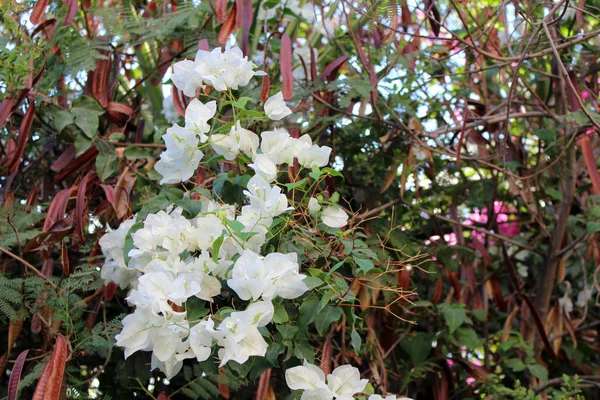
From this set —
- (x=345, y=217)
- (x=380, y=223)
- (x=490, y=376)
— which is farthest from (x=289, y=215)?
(x=490, y=376)

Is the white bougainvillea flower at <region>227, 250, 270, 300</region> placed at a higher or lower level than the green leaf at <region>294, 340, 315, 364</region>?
higher

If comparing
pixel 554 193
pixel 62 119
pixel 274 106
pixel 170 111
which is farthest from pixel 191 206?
pixel 554 193

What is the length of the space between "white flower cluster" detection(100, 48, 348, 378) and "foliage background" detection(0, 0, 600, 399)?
15cm

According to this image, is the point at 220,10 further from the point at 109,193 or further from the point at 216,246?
the point at 216,246

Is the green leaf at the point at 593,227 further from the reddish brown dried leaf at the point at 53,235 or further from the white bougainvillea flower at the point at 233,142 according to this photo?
the reddish brown dried leaf at the point at 53,235

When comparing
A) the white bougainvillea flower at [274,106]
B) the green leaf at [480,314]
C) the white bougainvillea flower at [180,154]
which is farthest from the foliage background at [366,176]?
the white bougainvillea flower at [274,106]

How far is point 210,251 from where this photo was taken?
1.11m

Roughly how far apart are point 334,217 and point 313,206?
1.6 inches

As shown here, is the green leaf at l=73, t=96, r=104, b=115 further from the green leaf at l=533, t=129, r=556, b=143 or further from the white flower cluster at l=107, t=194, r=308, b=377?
the green leaf at l=533, t=129, r=556, b=143

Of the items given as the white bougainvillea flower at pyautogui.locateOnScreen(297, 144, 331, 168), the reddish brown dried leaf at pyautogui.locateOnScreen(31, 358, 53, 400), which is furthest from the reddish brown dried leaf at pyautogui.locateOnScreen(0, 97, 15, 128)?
the white bougainvillea flower at pyautogui.locateOnScreen(297, 144, 331, 168)

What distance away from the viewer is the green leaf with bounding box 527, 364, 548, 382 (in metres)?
1.66

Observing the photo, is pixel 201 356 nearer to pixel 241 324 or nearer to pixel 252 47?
pixel 241 324

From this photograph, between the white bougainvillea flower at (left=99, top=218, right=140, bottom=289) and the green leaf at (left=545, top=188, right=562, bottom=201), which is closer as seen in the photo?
the white bougainvillea flower at (left=99, top=218, right=140, bottom=289)

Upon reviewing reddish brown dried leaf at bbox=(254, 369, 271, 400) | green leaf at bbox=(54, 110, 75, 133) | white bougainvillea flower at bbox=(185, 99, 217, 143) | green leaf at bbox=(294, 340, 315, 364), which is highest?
white bougainvillea flower at bbox=(185, 99, 217, 143)
